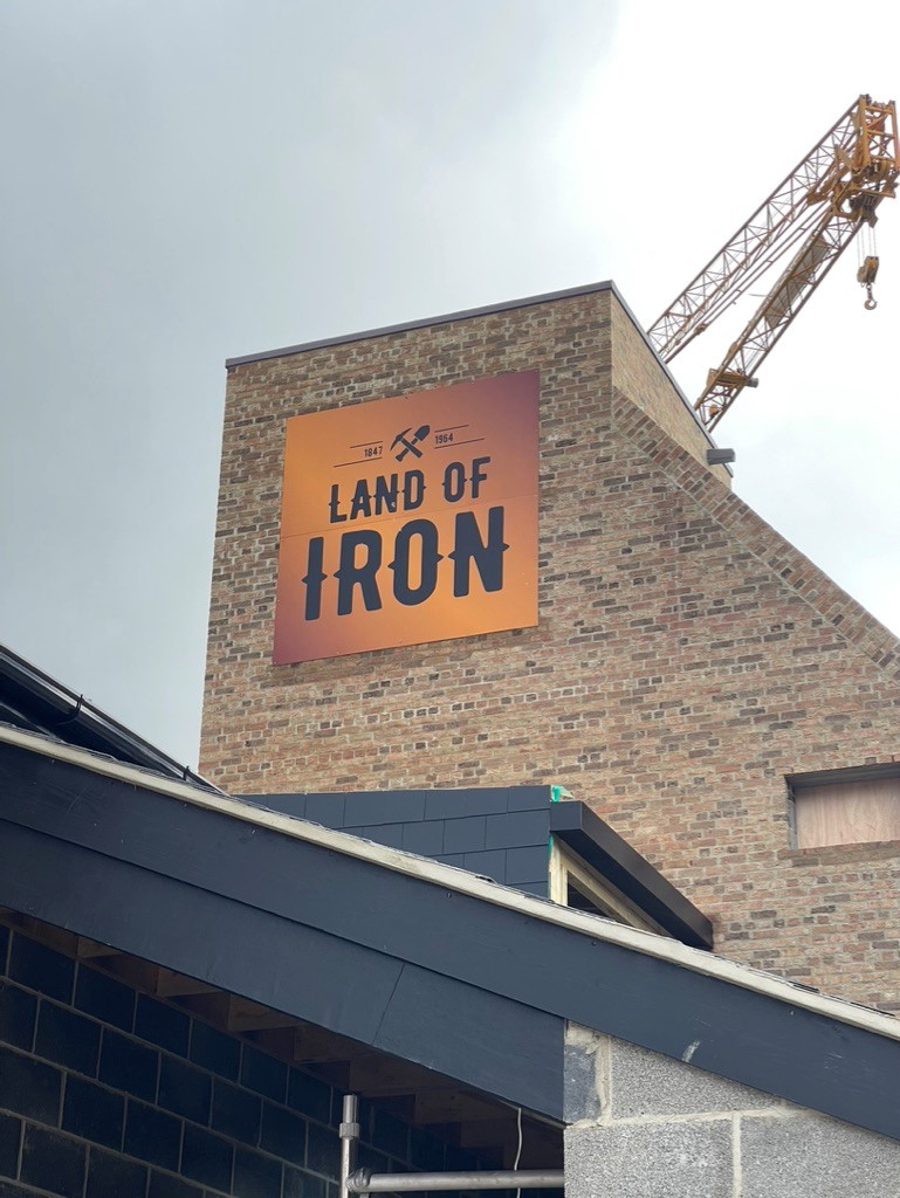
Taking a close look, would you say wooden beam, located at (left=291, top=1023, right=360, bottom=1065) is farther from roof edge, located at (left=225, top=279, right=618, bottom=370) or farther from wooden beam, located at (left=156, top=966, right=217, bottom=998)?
roof edge, located at (left=225, top=279, right=618, bottom=370)

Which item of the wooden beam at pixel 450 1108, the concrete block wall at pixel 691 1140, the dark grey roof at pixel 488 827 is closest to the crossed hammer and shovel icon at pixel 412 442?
the dark grey roof at pixel 488 827

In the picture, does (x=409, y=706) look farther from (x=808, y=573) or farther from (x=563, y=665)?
(x=808, y=573)

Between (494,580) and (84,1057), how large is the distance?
1121 cm

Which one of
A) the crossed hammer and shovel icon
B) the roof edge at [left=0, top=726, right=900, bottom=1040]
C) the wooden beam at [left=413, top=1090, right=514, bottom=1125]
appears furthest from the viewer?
the crossed hammer and shovel icon

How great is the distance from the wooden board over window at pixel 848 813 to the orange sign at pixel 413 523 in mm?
3287

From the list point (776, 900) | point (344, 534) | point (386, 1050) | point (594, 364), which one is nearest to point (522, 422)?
point (594, 364)

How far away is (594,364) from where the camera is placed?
1859cm

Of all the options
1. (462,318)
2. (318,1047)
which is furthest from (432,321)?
(318,1047)

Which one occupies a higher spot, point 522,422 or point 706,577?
point 522,422

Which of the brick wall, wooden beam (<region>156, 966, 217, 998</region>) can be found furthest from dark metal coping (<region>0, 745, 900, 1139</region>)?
the brick wall

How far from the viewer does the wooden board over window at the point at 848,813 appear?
16.1 metres

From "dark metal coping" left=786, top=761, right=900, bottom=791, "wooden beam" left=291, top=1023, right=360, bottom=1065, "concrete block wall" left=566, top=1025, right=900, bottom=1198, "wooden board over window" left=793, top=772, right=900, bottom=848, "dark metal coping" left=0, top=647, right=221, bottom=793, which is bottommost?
"concrete block wall" left=566, top=1025, right=900, bottom=1198

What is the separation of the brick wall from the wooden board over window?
0.26 meters

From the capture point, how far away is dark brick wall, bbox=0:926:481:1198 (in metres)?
6.91
